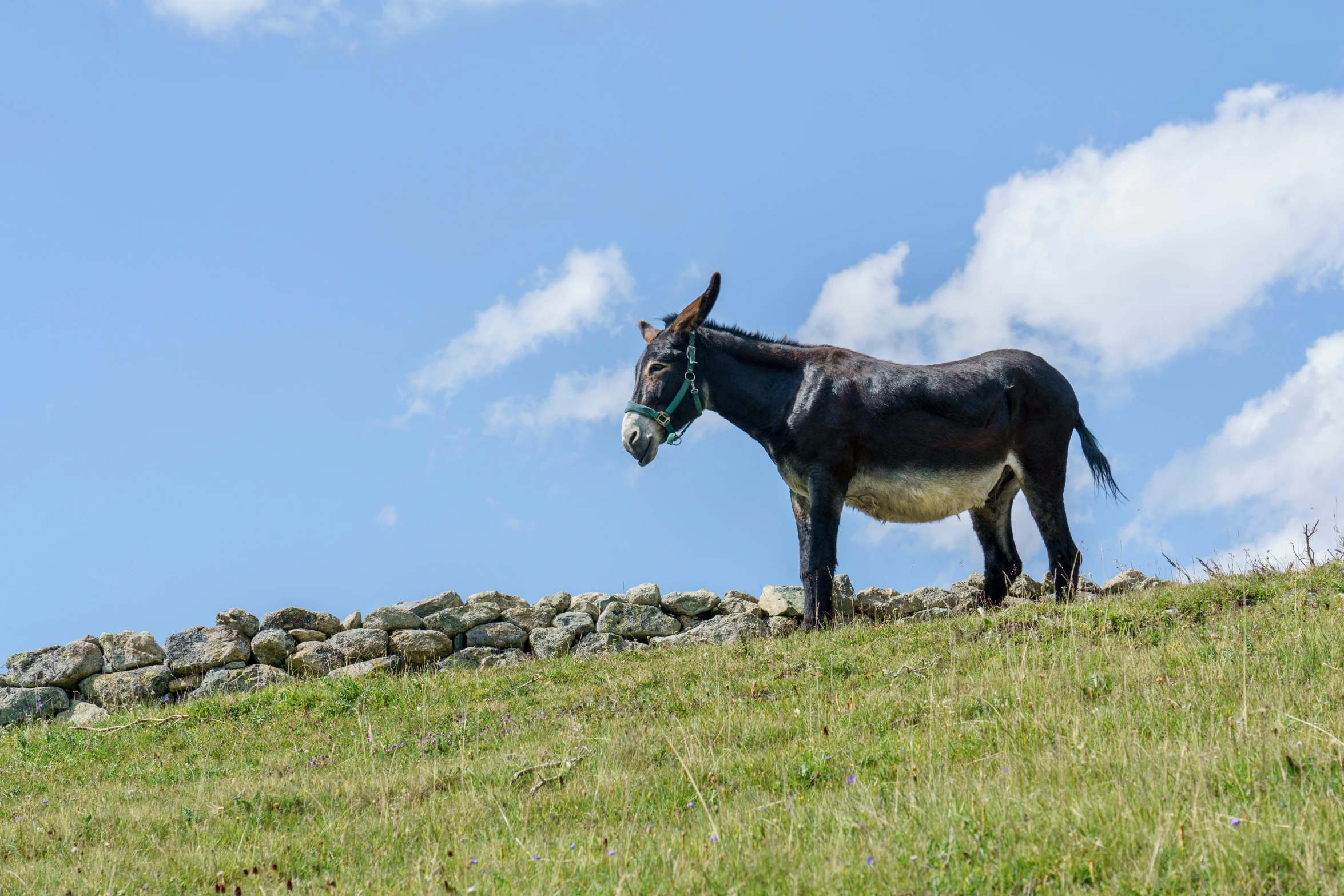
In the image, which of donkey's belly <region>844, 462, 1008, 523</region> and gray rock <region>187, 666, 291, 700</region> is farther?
gray rock <region>187, 666, 291, 700</region>

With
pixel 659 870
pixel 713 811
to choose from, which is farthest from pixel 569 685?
pixel 659 870

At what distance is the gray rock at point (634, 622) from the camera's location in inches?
555

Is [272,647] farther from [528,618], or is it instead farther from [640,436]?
[640,436]

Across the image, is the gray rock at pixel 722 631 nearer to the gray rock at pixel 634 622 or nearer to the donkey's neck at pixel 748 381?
the gray rock at pixel 634 622

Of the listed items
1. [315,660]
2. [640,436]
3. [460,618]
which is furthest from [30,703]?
[640,436]

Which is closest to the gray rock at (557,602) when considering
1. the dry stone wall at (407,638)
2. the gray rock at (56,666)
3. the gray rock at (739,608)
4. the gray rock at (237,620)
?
the dry stone wall at (407,638)

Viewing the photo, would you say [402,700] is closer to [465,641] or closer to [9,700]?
[465,641]

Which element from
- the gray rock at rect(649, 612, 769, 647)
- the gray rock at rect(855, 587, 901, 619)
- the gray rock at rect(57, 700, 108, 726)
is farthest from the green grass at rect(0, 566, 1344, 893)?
the gray rock at rect(855, 587, 901, 619)

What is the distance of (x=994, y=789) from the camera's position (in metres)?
5.20

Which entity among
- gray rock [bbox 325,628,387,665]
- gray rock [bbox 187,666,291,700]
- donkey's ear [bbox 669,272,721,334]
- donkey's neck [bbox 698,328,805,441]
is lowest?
gray rock [bbox 187,666,291,700]

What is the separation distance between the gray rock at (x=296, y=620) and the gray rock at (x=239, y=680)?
86cm

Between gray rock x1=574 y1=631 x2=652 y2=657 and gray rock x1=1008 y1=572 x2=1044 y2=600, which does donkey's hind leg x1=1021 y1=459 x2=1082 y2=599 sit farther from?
gray rock x1=574 y1=631 x2=652 y2=657

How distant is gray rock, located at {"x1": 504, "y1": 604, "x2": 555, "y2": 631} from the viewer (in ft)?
47.5

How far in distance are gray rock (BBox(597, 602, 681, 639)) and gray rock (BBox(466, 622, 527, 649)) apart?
107 centimetres
